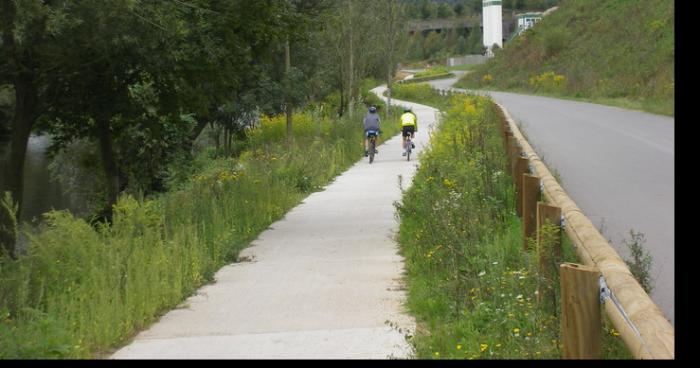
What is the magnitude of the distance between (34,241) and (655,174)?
846cm

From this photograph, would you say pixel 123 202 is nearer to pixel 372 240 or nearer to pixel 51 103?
pixel 372 240

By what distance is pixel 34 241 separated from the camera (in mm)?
9102


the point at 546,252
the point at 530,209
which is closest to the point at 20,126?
the point at 530,209

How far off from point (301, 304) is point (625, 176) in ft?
27.3

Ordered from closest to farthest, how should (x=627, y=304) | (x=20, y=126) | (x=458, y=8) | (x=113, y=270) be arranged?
(x=627, y=304), (x=113, y=270), (x=20, y=126), (x=458, y=8)

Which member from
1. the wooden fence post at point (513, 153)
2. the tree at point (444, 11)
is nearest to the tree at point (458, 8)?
the tree at point (444, 11)

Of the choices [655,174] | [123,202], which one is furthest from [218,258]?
[655,174]

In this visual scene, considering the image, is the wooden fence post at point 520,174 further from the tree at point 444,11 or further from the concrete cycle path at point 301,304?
the tree at point 444,11

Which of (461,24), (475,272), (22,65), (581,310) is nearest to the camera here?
(581,310)

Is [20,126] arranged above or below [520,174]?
above

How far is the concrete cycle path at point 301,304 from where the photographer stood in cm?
674

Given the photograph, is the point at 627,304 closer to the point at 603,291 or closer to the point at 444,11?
the point at 603,291

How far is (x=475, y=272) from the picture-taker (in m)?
8.38

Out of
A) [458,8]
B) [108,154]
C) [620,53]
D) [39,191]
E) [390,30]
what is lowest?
[39,191]
